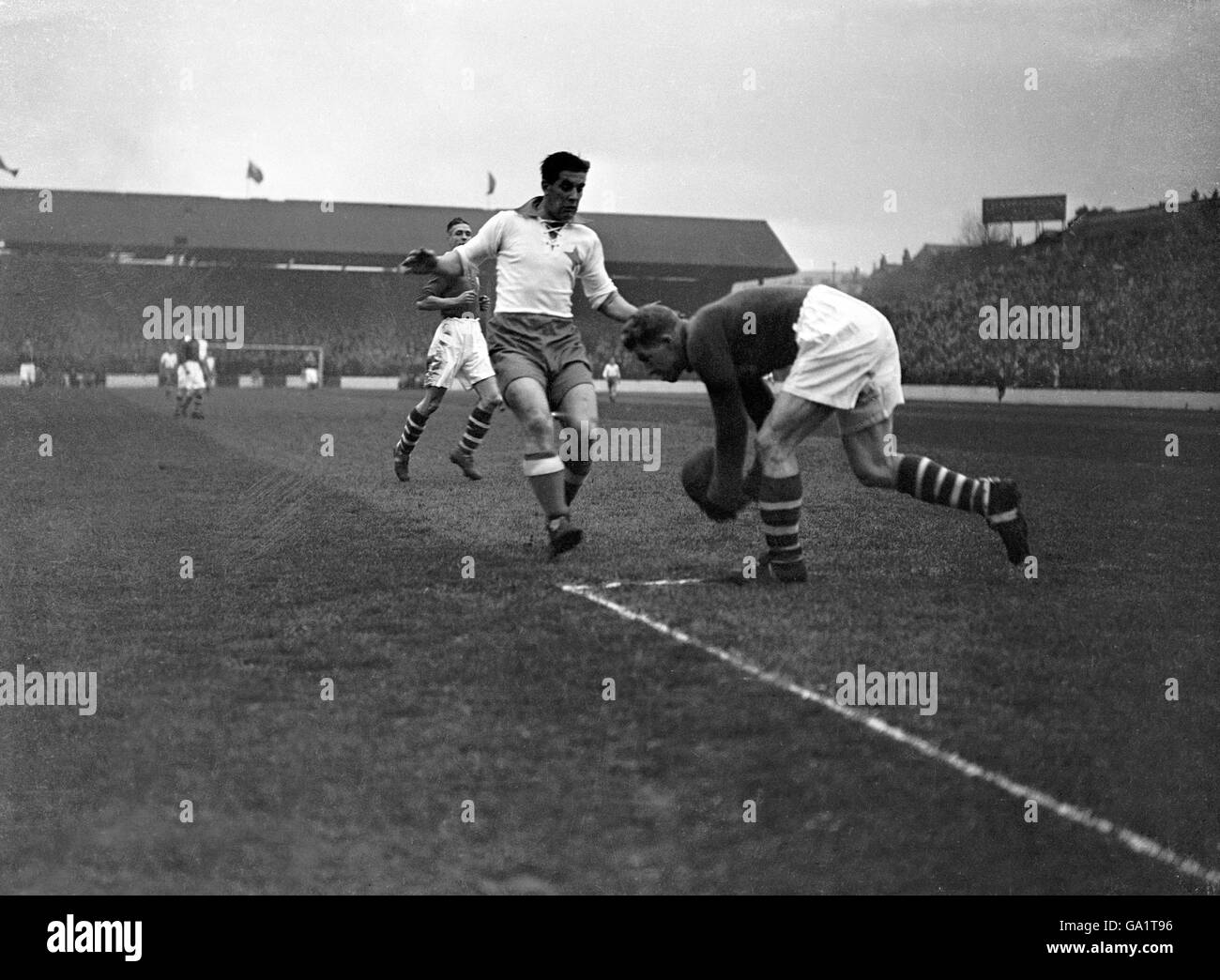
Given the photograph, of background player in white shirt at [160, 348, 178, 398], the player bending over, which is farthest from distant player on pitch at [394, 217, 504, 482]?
background player in white shirt at [160, 348, 178, 398]

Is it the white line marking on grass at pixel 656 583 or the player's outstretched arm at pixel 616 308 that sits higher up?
the player's outstretched arm at pixel 616 308

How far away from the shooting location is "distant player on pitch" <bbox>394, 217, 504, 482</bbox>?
10.0 metres

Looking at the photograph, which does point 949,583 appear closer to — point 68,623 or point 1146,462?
point 68,623

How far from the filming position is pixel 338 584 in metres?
6.43

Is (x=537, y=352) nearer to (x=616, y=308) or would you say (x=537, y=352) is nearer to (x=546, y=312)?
(x=546, y=312)

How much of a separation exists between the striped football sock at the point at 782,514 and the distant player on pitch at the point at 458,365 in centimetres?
425

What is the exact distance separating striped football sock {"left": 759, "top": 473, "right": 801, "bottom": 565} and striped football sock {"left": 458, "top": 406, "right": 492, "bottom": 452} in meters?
4.81

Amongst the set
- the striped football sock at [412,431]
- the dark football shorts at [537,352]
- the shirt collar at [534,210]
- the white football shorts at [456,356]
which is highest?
the shirt collar at [534,210]

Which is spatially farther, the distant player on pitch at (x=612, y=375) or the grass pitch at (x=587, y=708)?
the distant player on pitch at (x=612, y=375)

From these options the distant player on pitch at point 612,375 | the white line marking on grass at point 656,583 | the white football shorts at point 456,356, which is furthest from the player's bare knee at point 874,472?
the distant player on pitch at point 612,375

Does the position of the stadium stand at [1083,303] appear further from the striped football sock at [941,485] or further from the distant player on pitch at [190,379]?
the striped football sock at [941,485]

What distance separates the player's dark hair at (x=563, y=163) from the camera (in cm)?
649

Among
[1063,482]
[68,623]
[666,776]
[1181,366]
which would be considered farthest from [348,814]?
[1181,366]

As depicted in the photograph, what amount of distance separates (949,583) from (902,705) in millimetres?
2089
